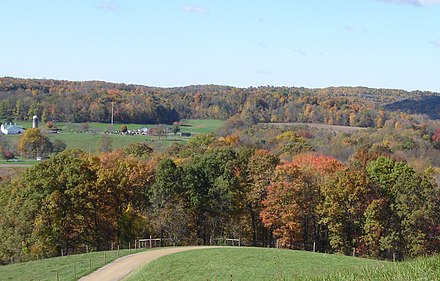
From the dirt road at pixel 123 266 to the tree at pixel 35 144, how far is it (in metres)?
97.1

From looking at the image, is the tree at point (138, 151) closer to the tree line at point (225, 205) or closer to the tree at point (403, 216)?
the tree line at point (225, 205)

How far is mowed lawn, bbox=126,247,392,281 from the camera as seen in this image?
34.8 metres

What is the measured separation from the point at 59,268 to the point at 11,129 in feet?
416

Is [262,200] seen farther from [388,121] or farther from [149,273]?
[388,121]

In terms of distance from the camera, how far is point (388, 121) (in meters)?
175

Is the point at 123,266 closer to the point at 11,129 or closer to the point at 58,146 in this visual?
the point at 58,146

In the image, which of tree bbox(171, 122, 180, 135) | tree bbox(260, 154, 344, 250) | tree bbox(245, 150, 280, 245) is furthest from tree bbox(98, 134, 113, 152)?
tree bbox(260, 154, 344, 250)

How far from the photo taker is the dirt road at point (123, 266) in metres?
38.9

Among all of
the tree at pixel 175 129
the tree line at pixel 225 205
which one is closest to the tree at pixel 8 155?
the tree at pixel 175 129

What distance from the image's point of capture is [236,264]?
38.1 meters

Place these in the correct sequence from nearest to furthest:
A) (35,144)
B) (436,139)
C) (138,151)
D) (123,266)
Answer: (123,266)
(138,151)
(436,139)
(35,144)

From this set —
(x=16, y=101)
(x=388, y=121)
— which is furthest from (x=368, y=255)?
(x=16, y=101)

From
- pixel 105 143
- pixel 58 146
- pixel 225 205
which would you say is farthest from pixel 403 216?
pixel 58 146

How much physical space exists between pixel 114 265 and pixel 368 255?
24.3m
